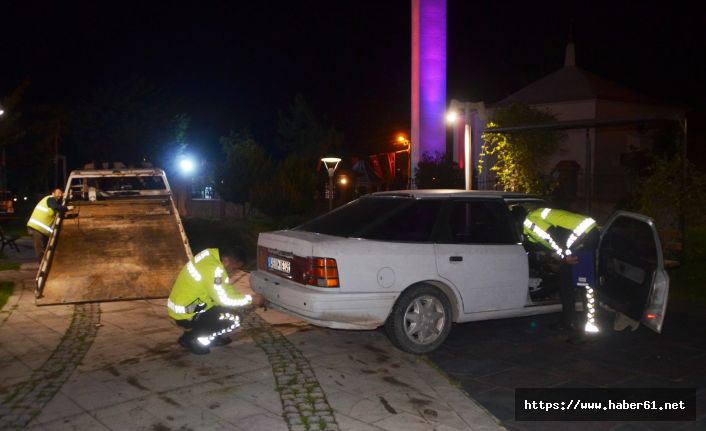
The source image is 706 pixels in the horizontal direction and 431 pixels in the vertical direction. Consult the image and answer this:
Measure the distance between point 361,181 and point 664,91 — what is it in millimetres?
21222

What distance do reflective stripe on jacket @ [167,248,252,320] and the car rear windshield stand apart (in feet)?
3.70

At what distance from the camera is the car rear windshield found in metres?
6.65

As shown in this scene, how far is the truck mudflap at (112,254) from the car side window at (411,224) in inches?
166

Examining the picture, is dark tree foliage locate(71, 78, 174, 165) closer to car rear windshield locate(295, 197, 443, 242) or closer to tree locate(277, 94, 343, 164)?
tree locate(277, 94, 343, 164)

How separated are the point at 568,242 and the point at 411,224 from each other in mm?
1580

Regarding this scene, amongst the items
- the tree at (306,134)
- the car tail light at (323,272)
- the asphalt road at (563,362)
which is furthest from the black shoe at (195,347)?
the tree at (306,134)

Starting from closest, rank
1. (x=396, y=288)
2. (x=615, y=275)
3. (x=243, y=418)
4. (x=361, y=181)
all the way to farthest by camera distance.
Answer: (x=243, y=418) < (x=396, y=288) < (x=615, y=275) < (x=361, y=181)

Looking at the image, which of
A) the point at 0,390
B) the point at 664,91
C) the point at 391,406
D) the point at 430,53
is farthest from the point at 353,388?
the point at 664,91

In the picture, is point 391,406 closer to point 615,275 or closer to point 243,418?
point 243,418

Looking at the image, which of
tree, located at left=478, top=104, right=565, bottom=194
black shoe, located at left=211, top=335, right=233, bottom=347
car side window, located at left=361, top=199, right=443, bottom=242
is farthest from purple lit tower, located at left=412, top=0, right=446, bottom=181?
black shoe, located at left=211, top=335, right=233, bottom=347

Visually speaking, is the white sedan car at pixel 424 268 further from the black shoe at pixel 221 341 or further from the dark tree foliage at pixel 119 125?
the dark tree foliage at pixel 119 125

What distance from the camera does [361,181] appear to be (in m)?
45.4

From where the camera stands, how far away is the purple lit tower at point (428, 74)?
2431cm

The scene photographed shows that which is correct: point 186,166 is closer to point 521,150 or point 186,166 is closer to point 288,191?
point 288,191
